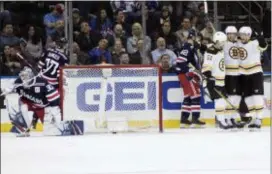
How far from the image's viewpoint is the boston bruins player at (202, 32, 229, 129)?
385 inches

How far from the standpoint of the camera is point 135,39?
439 inches

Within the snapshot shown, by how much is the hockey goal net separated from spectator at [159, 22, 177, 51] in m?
1.23

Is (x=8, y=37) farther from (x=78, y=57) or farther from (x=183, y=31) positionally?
(x=183, y=31)

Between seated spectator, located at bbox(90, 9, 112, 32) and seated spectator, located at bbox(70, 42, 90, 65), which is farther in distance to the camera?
seated spectator, located at bbox(90, 9, 112, 32)

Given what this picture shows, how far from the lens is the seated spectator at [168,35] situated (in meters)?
11.2

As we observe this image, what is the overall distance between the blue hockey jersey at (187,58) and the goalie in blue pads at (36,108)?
5.43 feet

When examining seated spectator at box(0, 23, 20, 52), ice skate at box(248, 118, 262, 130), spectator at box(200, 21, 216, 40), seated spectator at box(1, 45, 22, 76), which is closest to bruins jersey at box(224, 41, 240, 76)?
ice skate at box(248, 118, 262, 130)

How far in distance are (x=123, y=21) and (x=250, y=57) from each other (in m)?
2.26

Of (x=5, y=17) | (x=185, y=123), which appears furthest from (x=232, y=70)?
(x=5, y=17)

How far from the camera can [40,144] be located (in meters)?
8.39

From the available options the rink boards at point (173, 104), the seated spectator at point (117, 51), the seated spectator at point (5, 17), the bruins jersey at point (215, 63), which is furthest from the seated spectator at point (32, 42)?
the bruins jersey at point (215, 63)

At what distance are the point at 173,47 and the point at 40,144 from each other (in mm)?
3442

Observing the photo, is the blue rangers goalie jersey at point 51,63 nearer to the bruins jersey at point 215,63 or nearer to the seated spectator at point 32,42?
the seated spectator at point 32,42

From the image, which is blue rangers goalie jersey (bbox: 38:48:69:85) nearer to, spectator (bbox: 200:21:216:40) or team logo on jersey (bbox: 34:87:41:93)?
team logo on jersey (bbox: 34:87:41:93)
